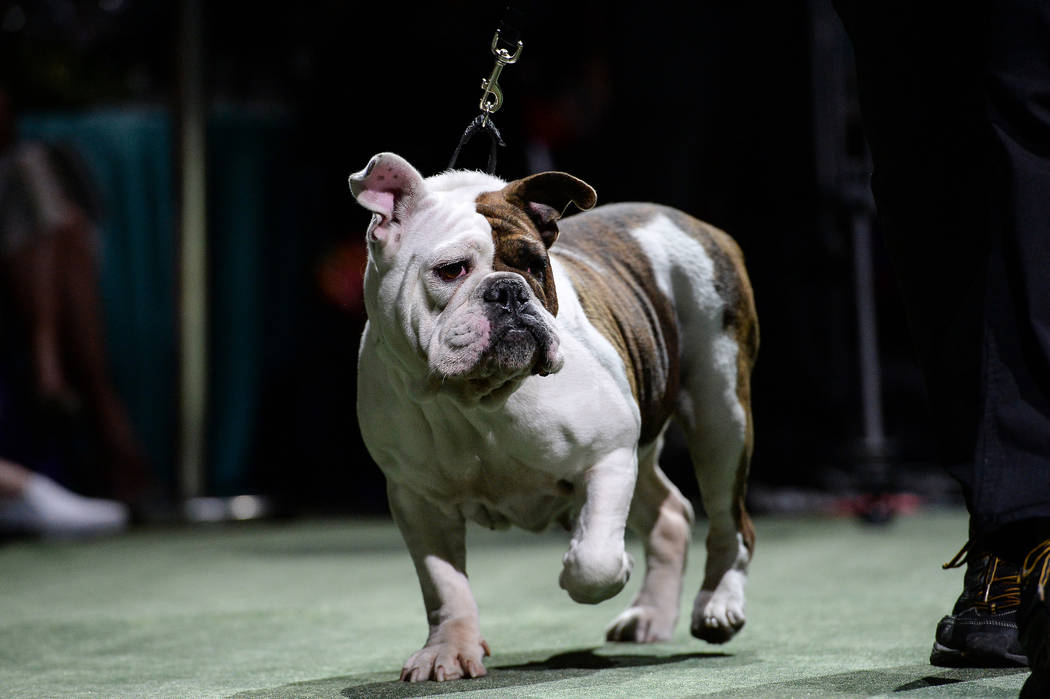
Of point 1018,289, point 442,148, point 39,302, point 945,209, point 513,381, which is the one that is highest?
point 442,148

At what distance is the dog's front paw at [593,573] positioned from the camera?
2.06m

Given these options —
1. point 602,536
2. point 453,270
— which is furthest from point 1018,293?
point 453,270

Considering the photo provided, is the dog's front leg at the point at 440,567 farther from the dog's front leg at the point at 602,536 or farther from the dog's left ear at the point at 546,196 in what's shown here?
the dog's left ear at the point at 546,196

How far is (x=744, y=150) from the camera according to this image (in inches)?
236

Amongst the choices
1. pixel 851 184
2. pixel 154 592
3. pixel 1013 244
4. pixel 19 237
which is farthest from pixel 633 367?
pixel 19 237

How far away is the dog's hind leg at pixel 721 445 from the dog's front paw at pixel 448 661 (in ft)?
1.86

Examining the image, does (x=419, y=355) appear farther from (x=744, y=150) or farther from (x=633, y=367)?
(x=744, y=150)

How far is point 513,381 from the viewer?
2.08m

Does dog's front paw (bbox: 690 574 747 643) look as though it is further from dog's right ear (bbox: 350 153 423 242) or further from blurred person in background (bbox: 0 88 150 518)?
blurred person in background (bbox: 0 88 150 518)

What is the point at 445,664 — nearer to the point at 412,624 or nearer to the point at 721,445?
the point at 721,445

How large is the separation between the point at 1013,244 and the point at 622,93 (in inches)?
166

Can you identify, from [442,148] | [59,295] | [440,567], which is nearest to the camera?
[440,567]

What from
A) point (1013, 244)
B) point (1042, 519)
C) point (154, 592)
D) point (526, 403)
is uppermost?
point (1013, 244)

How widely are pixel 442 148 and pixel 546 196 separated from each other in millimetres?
3619
